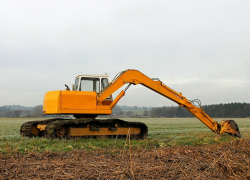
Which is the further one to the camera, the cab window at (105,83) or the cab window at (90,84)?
the cab window at (105,83)

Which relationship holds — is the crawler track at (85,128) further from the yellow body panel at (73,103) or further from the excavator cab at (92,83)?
the excavator cab at (92,83)

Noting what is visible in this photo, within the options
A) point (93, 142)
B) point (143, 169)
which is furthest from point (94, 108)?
point (143, 169)

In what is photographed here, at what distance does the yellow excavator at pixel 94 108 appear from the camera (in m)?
11.9

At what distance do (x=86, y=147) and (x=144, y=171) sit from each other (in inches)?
190

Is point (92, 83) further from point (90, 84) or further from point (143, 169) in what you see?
point (143, 169)

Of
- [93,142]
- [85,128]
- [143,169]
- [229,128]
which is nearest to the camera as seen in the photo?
[143,169]

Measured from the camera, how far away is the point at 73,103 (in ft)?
39.6

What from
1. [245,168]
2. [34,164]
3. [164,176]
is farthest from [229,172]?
[34,164]

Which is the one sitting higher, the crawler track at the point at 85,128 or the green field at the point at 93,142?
the crawler track at the point at 85,128

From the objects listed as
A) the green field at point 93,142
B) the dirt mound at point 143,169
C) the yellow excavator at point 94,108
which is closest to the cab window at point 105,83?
the yellow excavator at point 94,108

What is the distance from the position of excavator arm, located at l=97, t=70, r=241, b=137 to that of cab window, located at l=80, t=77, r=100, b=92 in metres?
0.79

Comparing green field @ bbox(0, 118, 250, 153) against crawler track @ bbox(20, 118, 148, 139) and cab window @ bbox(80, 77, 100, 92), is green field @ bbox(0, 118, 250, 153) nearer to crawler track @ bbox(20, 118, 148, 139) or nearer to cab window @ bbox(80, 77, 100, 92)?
crawler track @ bbox(20, 118, 148, 139)

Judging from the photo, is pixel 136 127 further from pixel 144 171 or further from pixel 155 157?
pixel 144 171

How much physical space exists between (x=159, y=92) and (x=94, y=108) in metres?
3.68
